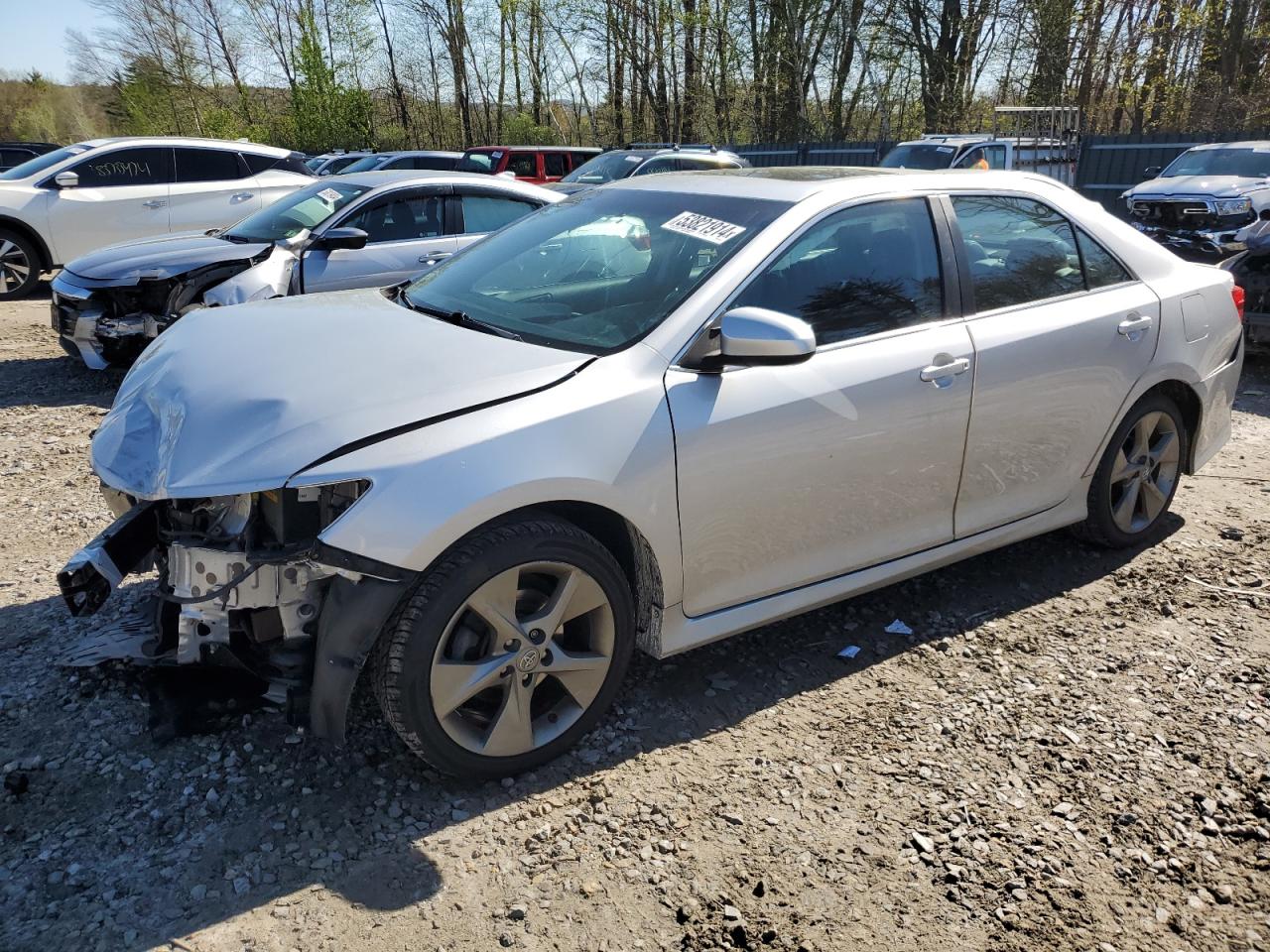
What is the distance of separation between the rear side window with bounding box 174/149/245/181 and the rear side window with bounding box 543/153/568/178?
7058 mm

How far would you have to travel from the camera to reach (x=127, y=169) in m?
11.6

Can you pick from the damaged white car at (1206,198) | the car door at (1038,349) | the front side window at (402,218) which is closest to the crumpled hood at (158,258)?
the front side window at (402,218)

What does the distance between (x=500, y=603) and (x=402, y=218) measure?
230 inches

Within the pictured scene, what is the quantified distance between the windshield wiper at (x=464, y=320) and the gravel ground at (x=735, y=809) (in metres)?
1.30

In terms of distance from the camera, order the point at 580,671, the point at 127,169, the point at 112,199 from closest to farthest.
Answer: the point at 580,671, the point at 112,199, the point at 127,169

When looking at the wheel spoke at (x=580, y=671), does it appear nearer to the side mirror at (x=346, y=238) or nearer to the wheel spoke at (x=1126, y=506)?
the wheel spoke at (x=1126, y=506)

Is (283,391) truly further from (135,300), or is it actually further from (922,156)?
(922,156)

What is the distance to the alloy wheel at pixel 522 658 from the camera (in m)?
2.71

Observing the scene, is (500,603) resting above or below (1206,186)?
below

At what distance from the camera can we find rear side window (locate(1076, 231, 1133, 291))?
4.12 metres

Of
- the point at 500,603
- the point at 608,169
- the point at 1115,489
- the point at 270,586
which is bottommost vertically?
the point at 1115,489

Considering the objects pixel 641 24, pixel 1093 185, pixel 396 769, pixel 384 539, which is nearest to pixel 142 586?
pixel 396 769

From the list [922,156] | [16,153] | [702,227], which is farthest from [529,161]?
[702,227]

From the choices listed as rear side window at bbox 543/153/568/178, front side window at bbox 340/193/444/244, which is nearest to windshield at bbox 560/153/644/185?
rear side window at bbox 543/153/568/178
